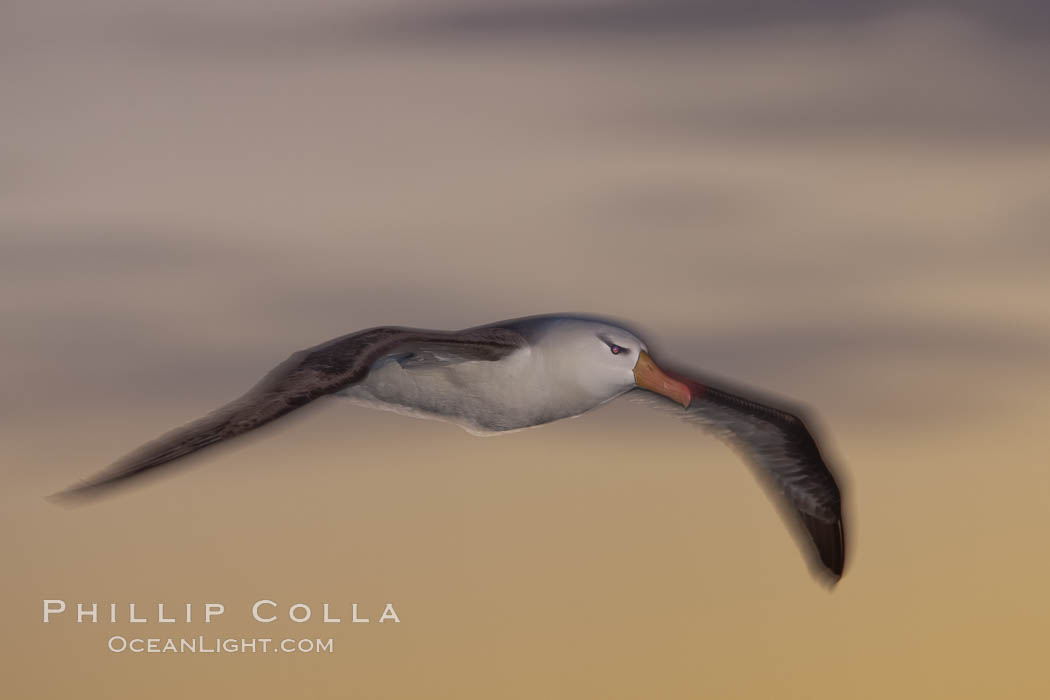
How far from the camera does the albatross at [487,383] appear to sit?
12.4 meters

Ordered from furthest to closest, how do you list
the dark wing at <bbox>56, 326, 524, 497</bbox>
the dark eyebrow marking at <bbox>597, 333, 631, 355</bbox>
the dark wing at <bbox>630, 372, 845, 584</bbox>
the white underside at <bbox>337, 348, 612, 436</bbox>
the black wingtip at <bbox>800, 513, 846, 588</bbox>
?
1. the black wingtip at <bbox>800, 513, 846, 588</bbox>
2. the dark wing at <bbox>630, 372, 845, 584</bbox>
3. the dark eyebrow marking at <bbox>597, 333, 631, 355</bbox>
4. the white underside at <bbox>337, 348, 612, 436</bbox>
5. the dark wing at <bbox>56, 326, 524, 497</bbox>

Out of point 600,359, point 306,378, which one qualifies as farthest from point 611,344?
point 306,378

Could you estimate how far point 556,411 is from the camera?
50.5ft

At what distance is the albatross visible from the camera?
1245cm

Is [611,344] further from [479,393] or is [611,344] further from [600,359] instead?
[479,393]

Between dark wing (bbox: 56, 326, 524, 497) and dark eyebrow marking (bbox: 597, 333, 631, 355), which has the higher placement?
dark eyebrow marking (bbox: 597, 333, 631, 355)

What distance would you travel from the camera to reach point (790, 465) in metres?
18.9

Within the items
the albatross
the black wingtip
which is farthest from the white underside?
the black wingtip

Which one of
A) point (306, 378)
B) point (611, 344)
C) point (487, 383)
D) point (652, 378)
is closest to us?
point (306, 378)

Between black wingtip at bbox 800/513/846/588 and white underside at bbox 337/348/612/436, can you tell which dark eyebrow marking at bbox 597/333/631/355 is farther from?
black wingtip at bbox 800/513/846/588

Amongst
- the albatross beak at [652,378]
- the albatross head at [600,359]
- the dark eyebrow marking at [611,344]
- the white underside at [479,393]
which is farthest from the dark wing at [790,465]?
the white underside at [479,393]

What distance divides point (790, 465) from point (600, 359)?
4441 mm

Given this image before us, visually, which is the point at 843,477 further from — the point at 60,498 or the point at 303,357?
the point at 60,498

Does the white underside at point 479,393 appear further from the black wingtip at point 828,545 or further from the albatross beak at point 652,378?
the black wingtip at point 828,545
